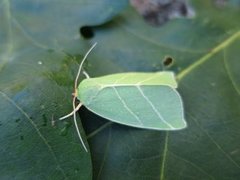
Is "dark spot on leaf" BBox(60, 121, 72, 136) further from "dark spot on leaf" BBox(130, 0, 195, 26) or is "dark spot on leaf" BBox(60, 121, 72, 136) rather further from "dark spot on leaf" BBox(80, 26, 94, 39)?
"dark spot on leaf" BBox(130, 0, 195, 26)

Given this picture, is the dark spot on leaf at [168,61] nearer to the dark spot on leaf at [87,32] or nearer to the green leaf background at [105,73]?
the green leaf background at [105,73]

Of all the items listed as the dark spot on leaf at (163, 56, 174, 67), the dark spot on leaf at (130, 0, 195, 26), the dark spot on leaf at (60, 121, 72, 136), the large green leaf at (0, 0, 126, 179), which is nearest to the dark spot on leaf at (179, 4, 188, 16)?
the dark spot on leaf at (130, 0, 195, 26)

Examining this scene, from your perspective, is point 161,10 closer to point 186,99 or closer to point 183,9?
point 183,9

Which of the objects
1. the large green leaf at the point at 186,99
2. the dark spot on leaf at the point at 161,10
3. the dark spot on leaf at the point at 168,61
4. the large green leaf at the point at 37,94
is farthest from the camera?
the dark spot on leaf at the point at 161,10

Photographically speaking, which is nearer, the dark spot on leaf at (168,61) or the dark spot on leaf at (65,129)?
the dark spot on leaf at (65,129)

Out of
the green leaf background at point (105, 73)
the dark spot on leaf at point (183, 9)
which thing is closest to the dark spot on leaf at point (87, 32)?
the green leaf background at point (105, 73)
